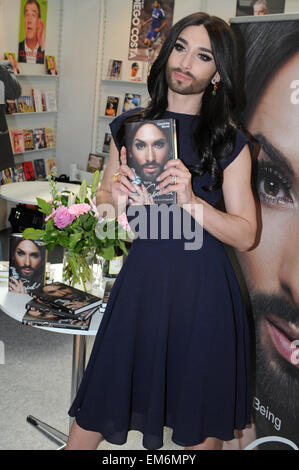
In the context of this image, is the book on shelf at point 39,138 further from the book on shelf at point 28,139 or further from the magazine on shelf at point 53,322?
the magazine on shelf at point 53,322

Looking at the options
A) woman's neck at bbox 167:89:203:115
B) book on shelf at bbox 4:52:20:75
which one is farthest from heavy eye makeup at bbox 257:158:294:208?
book on shelf at bbox 4:52:20:75

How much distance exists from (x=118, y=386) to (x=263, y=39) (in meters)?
1.19

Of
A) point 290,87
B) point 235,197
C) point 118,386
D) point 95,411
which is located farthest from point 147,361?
point 290,87

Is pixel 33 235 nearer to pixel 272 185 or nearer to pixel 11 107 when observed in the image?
pixel 272 185

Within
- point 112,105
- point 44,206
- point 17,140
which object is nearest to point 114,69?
point 112,105

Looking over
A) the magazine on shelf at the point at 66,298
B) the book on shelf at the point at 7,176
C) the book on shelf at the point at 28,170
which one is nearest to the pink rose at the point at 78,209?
the magazine on shelf at the point at 66,298

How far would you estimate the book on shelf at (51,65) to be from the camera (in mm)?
5729

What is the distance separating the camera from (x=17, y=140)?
537 cm

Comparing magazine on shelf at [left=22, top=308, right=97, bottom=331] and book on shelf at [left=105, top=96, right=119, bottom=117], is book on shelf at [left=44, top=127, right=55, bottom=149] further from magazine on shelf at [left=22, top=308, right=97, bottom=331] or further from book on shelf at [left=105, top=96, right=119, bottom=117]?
magazine on shelf at [left=22, top=308, right=97, bottom=331]

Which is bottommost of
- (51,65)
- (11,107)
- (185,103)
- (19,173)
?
(19,173)

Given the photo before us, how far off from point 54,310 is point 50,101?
4.53m

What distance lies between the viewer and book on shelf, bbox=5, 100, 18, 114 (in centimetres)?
506
